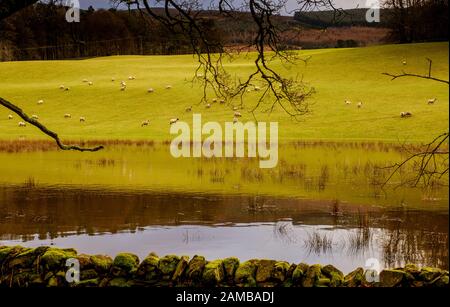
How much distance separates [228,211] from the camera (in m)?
20.1

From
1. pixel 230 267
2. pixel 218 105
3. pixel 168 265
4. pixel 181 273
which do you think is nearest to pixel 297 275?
pixel 230 267

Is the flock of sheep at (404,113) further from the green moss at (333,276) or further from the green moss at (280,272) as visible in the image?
the green moss at (280,272)

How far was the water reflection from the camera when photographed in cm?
1450

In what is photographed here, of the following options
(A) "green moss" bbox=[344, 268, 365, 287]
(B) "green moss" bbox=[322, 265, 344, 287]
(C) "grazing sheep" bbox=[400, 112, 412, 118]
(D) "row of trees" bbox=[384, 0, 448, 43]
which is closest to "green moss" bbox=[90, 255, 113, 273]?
(B) "green moss" bbox=[322, 265, 344, 287]

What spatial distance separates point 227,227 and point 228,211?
2.60 metres

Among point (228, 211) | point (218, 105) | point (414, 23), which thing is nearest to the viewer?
point (228, 211)

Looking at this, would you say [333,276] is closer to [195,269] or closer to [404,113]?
[195,269]

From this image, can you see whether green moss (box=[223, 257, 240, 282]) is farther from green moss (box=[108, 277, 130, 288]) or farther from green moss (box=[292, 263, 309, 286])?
green moss (box=[108, 277, 130, 288])

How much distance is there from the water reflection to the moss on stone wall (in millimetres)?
2838

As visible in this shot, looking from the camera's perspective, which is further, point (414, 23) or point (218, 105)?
point (414, 23)

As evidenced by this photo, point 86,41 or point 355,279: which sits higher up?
point 86,41

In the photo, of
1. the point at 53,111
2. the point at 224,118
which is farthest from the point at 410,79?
the point at 53,111

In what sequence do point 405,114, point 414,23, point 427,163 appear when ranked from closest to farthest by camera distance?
point 427,163
point 405,114
point 414,23

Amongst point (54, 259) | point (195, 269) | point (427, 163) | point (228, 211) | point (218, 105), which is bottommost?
point (228, 211)
